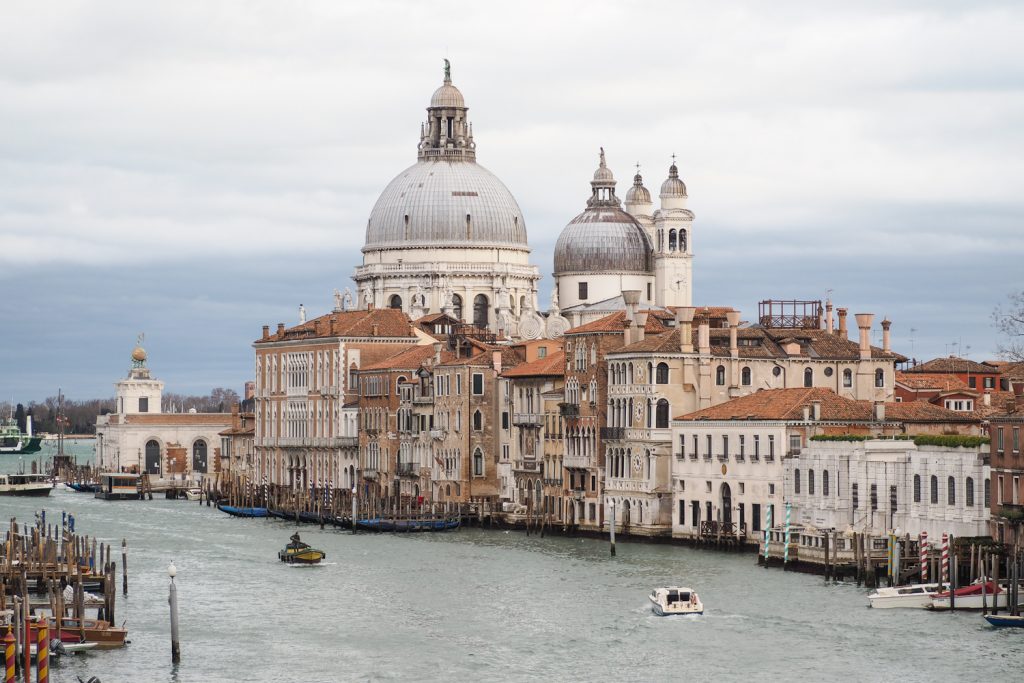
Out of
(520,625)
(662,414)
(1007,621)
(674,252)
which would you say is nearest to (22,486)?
(674,252)

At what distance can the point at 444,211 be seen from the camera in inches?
4279

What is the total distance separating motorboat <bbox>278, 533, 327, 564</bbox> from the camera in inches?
2416

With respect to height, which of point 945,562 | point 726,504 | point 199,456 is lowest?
point 945,562

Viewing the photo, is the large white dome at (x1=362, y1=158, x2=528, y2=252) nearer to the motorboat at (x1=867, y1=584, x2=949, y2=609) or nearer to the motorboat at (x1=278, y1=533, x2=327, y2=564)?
the motorboat at (x1=278, y1=533, x2=327, y2=564)

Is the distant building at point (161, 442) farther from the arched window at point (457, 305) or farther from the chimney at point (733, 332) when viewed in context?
the chimney at point (733, 332)

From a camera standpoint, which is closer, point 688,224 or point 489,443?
point 489,443

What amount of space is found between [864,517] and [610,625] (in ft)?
33.4

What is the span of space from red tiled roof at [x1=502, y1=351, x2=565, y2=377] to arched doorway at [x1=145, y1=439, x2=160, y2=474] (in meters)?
50.5

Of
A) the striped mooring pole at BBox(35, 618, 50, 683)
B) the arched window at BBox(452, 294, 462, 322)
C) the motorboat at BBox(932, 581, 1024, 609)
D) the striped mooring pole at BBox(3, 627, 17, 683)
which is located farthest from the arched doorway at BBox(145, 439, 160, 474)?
the striped mooring pole at BBox(35, 618, 50, 683)

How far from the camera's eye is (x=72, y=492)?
11706 centimetres

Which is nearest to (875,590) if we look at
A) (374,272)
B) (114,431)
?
(374,272)

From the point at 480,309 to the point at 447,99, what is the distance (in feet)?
31.9

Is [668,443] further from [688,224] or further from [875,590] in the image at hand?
[688,224]

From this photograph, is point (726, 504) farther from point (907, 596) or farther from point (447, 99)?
point (447, 99)
